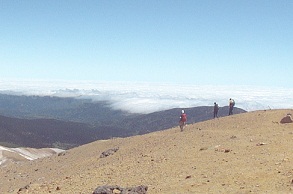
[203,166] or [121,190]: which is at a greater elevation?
[203,166]

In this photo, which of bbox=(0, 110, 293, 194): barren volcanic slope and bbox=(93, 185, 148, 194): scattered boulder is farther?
bbox=(93, 185, 148, 194): scattered boulder

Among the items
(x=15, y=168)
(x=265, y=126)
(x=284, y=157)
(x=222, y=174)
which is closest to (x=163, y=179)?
(x=222, y=174)

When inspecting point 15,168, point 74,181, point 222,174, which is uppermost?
point 222,174

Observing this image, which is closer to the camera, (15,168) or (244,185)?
(244,185)

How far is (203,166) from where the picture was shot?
72.1 feet

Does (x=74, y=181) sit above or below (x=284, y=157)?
below

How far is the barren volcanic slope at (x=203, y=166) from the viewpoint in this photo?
58.9ft

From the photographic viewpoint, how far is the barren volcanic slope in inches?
707

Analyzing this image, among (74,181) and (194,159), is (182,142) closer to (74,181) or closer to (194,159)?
(194,159)

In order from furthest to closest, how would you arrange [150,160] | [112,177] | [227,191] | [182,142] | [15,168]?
[15,168] < [182,142] < [150,160] < [112,177] < [227,191]

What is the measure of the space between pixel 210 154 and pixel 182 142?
7521 millimetres

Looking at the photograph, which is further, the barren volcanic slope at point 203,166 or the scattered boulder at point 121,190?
the scattered boulder at point 121,190

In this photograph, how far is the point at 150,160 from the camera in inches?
1027

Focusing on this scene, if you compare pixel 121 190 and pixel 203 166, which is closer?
pixel 121 190
